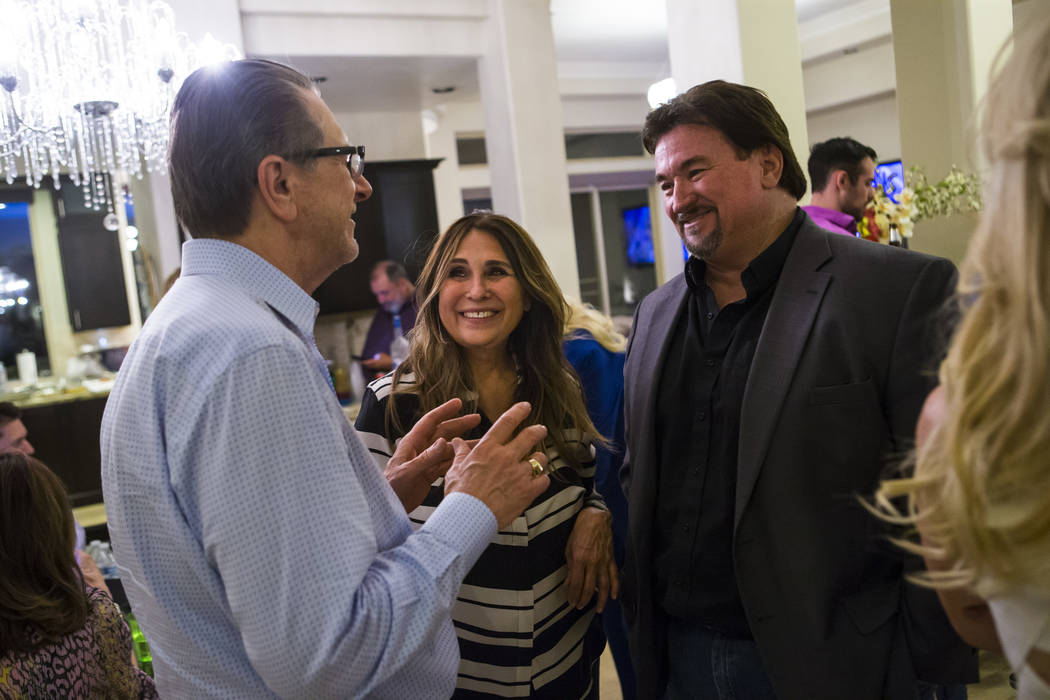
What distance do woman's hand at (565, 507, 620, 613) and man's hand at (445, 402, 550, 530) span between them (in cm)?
55

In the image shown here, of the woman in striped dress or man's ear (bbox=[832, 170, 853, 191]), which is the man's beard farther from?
man's ear (bbox=[832, 170, 853, 191])

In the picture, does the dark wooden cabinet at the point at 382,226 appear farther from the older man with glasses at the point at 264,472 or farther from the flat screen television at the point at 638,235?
the older man with glasses at the point at 264,472

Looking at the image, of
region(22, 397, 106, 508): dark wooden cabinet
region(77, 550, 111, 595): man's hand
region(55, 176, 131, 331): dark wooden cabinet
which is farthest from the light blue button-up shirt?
region(55, 176, 131, 331): dark wooden cabinet

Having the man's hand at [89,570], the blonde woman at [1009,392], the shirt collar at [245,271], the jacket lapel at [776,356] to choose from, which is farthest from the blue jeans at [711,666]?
the man's hand at [89,570]

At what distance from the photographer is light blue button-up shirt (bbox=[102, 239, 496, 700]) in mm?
895

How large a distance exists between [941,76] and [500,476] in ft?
12.8

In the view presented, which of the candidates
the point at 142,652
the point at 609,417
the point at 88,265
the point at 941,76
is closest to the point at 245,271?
the point at 609,417

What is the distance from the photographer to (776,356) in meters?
1.45

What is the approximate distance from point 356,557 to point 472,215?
1326 millimetres

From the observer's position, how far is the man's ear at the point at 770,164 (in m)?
1.69

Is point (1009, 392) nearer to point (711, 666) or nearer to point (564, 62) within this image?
point (711, 666)

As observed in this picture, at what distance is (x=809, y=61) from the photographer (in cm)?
945

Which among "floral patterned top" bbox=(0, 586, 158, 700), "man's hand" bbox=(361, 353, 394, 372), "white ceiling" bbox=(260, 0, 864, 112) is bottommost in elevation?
"floral patterned top" bbox=(0, 586, 158, 700)

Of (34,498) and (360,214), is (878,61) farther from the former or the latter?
(34,498)
